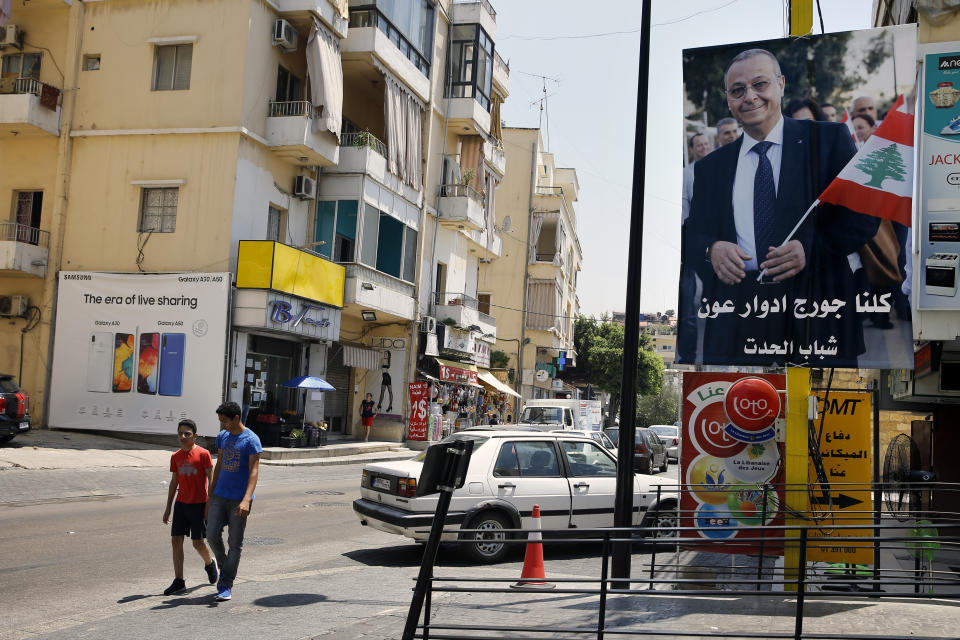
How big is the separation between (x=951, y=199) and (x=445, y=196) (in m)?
25.9

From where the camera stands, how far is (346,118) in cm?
3098

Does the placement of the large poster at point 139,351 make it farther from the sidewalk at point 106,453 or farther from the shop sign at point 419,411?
the shop sign at point 419,411

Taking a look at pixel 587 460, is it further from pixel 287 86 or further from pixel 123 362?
pixel 287 86

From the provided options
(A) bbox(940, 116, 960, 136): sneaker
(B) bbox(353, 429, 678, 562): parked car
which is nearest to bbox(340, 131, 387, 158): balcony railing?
(B) bbox(353, 429, 678, 562): parked car

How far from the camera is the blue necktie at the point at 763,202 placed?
31.0 feet

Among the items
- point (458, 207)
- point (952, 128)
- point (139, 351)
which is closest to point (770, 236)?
point (952, 128)

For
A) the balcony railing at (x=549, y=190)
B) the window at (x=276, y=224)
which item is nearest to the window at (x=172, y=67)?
the window at (x=276, y=224)

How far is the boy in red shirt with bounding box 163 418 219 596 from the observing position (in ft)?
27.3

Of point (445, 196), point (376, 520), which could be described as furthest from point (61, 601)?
point (445, 196)

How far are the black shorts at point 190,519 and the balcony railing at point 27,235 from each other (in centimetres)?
1996

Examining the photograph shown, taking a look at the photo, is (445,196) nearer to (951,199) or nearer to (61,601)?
(951,199)

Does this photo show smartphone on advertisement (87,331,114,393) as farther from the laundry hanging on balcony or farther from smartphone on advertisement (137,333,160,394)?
the laundry hanging on balcony

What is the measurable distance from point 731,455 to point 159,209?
782 inches

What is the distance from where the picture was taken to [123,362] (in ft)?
79.4
